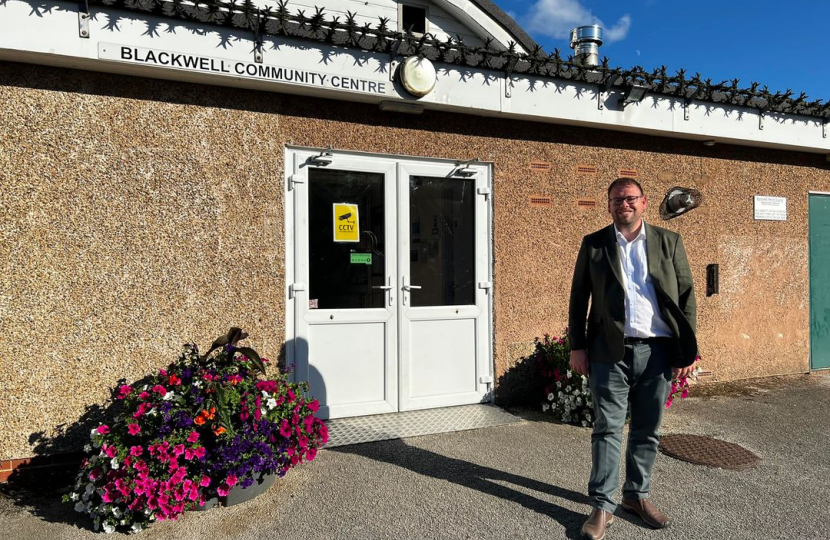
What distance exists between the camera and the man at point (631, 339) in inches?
121

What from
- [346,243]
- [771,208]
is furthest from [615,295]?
[771,208]

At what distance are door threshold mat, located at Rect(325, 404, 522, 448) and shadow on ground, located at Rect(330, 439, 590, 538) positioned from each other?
0.41ft

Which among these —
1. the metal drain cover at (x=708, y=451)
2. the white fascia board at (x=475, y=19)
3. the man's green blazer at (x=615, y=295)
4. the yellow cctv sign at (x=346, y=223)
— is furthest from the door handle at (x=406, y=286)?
the white fascia board at (x=475, y=19)

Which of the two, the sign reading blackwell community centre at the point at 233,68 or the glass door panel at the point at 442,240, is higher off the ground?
the sign reading blackwell community centre at the point at 233,68

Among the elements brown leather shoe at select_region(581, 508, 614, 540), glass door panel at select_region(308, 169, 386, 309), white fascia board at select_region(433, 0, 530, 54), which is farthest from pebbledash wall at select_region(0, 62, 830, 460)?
white fascia board at select_region(433, 0, 530, 54)

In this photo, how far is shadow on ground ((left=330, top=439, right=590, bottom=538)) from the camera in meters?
3.32

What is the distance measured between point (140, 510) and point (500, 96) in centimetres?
405

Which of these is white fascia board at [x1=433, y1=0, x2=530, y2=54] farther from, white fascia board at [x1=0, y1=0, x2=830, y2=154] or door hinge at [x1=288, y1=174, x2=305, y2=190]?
door hinge at [x1=288, y1=174, x2=305, y2=190]

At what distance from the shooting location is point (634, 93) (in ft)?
17.7

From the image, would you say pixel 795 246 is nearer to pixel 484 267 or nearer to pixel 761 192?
pixel 761 192

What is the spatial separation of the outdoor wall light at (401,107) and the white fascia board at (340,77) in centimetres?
9

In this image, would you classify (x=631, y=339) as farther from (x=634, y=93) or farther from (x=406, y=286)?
(x=634, y=93)

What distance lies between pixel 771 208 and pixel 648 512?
4979 mm

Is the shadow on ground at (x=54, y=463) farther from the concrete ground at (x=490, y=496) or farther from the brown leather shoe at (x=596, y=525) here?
the brown leather shoe at (x=596, y=525)
